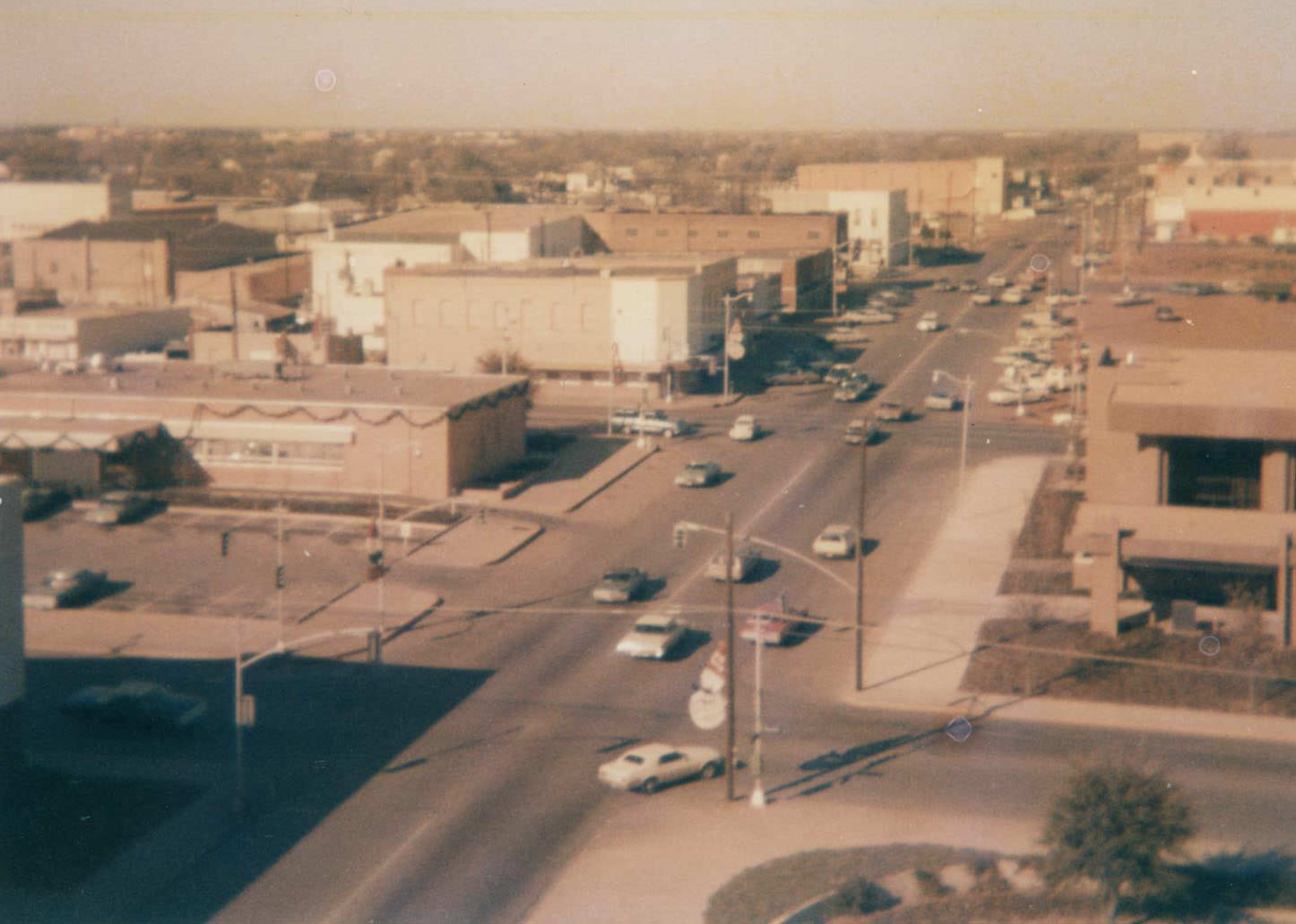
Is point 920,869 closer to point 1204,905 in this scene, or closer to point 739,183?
point 1204,905

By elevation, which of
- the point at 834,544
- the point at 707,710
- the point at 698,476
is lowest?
the point at 707,710

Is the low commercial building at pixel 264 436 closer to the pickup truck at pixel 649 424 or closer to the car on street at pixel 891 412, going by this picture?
the pickup truck at pixel 649 424

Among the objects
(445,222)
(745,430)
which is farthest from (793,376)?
(445,222)

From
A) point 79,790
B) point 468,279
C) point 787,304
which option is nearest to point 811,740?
point 79,790

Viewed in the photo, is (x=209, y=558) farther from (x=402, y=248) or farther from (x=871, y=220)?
(x=871, y=220)

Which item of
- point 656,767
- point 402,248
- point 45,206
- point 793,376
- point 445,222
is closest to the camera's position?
point 656,767
